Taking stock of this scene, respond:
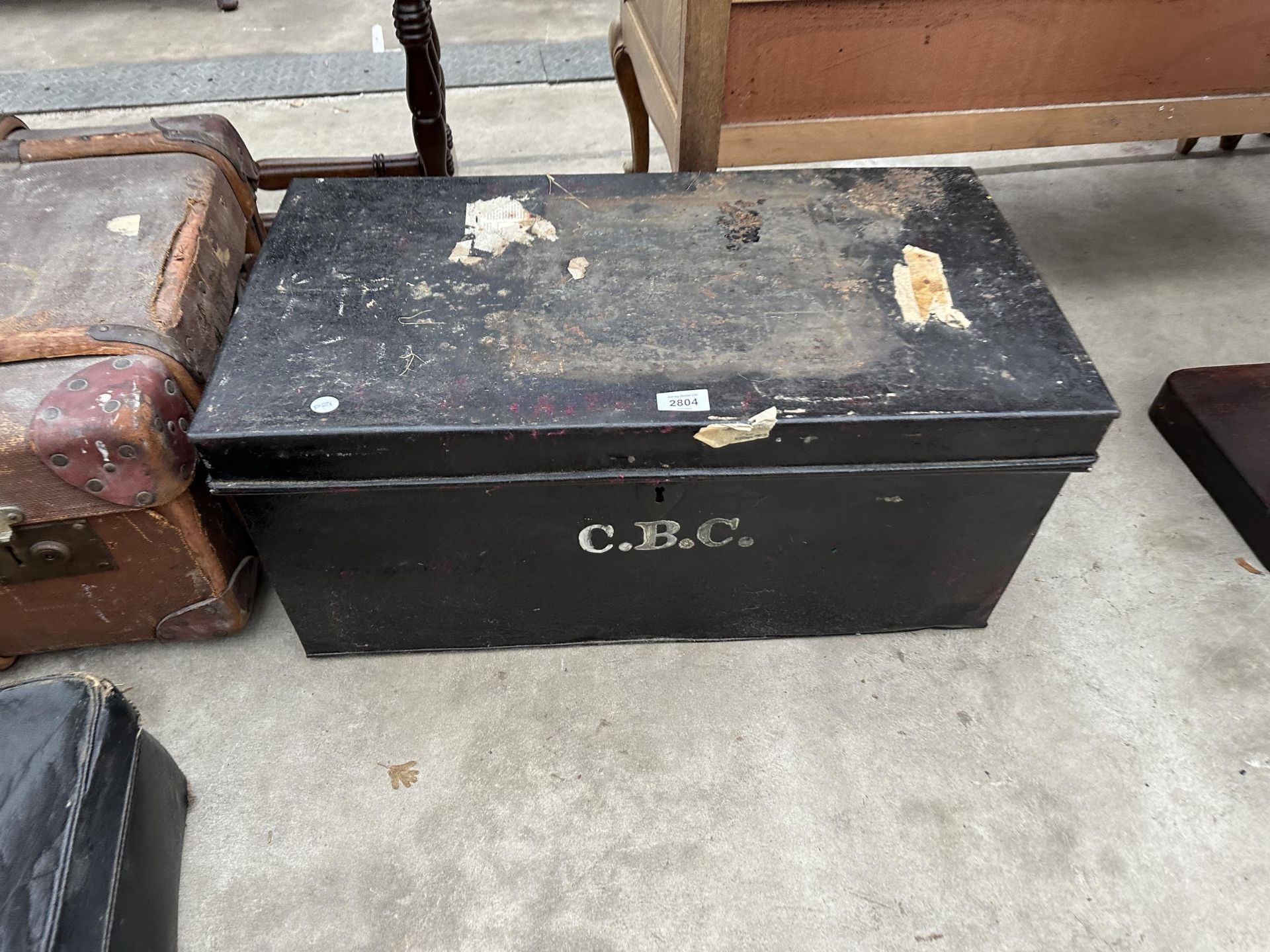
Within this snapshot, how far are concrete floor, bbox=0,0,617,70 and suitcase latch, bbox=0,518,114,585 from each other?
7.35 feet

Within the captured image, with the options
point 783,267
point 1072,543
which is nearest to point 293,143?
point 783,267

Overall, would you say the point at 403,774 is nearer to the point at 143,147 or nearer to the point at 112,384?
the point at 112,384

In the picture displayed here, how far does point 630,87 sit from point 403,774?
1371mm

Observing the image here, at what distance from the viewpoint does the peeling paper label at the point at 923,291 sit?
1.05 meters

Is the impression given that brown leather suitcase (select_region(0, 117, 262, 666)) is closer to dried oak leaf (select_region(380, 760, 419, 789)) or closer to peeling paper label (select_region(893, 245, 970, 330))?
dried oak leaf (select_region(380, 760, 419, 789))

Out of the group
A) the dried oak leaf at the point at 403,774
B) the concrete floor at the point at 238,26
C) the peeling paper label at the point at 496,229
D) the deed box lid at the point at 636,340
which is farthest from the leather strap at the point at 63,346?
the concrete floor at the point at 238,26

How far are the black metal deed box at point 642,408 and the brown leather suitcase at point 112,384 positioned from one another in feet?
0.34

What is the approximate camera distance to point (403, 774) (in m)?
1.11

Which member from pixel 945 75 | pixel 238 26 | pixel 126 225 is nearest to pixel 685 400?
pixel 945 75

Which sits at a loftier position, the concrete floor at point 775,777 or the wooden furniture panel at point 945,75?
the wooden furniture panel at point 945,75

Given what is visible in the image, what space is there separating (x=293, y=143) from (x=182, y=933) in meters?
1.98

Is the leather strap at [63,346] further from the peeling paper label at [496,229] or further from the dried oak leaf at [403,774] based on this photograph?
the dried oak leaf at [403,774]

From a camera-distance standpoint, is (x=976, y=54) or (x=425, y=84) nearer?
(x=976, y=54)

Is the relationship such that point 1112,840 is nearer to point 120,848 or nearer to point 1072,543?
point 1072,543
